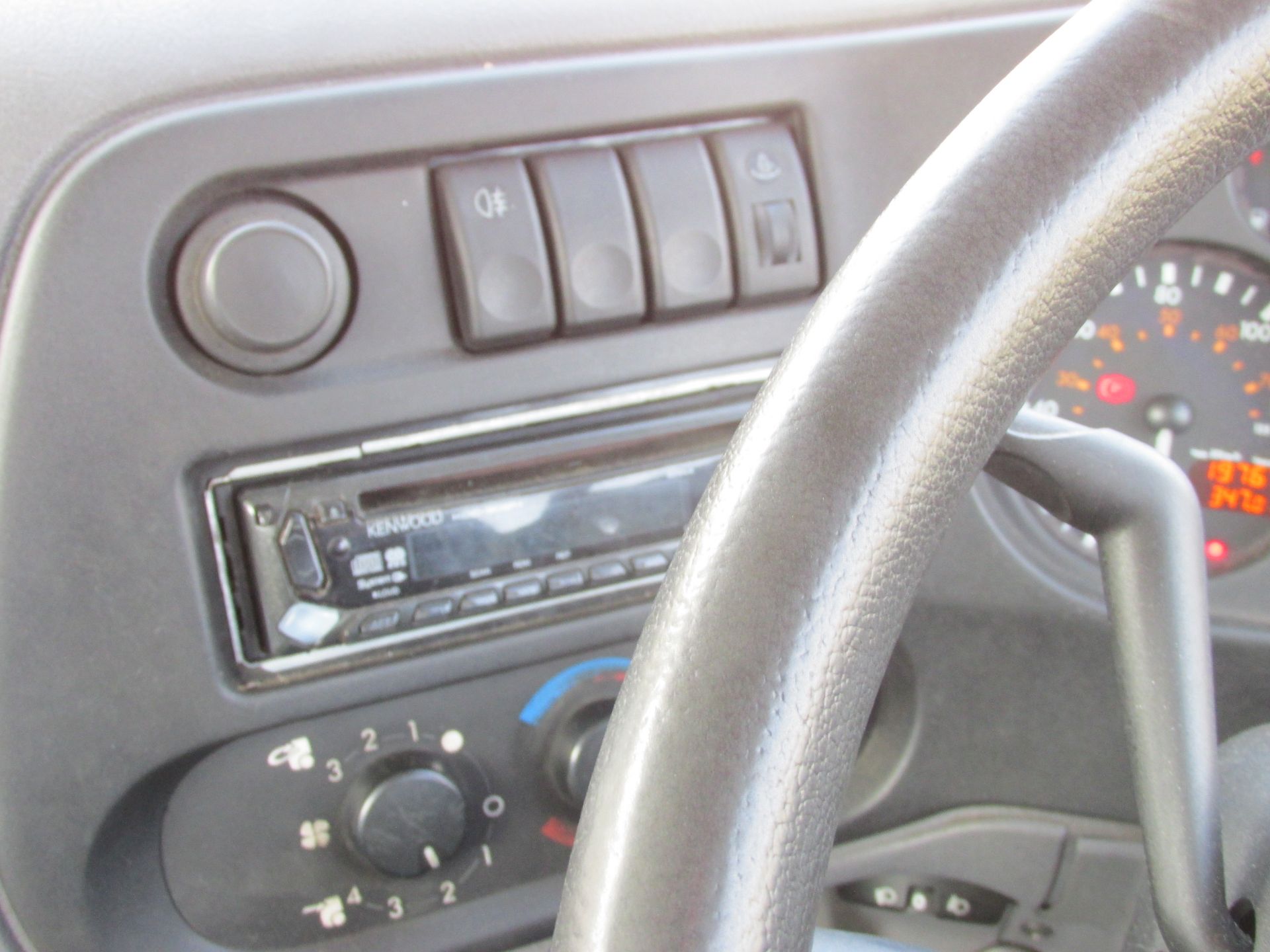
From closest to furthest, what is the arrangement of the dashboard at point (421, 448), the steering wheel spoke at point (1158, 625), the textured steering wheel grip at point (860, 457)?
the textured steering wheel grip at point (860, 457), the steering wheel spoke at point (1158, 625), the dashboard at point (421, 448)

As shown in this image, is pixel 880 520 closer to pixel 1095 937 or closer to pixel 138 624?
pixel 138 624

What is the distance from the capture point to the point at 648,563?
2.63 ft

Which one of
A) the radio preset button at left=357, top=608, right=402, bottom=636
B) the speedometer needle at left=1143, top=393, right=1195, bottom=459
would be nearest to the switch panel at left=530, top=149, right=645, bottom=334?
the radio preset button at left=357, top=608, right=402, bottom=636

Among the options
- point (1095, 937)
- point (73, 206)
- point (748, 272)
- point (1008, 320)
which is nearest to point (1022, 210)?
point (1008, 320)

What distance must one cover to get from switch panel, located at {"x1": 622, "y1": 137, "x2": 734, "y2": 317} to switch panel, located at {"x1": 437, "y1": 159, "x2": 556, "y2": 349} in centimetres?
7

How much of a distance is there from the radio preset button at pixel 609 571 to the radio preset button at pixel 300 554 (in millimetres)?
179

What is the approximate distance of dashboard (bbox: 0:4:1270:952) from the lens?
0.68 metres

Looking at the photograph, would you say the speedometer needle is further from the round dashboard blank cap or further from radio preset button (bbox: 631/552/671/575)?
the round dashboard blank cap

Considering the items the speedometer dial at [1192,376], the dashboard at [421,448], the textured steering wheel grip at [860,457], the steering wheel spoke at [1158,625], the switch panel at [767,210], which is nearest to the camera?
the textured steering wheel grip at [860,457]

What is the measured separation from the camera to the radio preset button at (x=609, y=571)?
79cm

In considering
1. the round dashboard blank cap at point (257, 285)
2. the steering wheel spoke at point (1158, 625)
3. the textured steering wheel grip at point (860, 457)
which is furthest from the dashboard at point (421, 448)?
the textured steering wheel grip at point (860, 457)

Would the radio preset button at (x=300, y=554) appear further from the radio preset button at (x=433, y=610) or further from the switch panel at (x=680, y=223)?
the switch panel at (x=680, y=223)

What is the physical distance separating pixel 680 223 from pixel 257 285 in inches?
10.7

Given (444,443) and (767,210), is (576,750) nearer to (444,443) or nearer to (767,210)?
(444,443)
